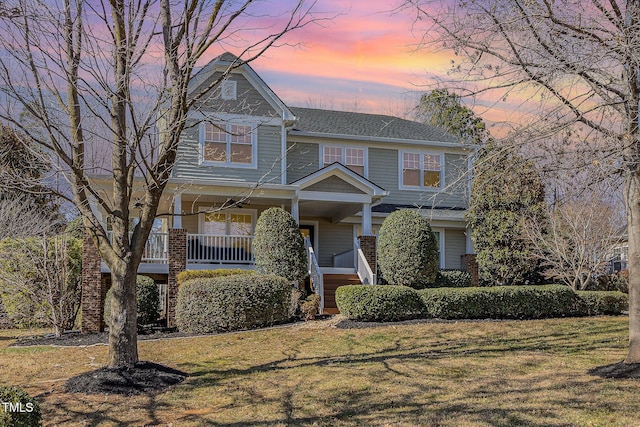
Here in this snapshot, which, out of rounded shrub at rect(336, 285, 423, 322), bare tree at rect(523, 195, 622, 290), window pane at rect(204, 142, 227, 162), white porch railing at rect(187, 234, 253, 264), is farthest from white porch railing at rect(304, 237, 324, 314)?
bare tree at rect(523, 195, 622, 290)

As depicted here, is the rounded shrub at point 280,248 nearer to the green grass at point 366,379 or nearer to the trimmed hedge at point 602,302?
the green grass at point 366,379

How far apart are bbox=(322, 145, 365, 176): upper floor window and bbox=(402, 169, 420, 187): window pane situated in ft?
5.60

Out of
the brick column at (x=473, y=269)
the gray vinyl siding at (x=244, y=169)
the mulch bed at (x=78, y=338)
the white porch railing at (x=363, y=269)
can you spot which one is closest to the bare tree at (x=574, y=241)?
the brick column at (x=473, y=269)

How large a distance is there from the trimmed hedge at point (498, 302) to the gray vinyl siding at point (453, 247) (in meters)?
7.70

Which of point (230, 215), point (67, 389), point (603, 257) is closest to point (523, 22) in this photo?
point (67, 389)

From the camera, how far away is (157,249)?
17281mm

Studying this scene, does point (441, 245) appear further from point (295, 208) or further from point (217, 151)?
point (217, 151)

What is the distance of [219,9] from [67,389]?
5.89 metres

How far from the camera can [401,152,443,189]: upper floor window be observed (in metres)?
22.9

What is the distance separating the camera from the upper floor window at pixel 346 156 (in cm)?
2198

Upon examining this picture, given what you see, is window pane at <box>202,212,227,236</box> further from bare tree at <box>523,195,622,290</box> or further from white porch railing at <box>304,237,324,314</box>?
→ bare tree at <box>523,195,622,290</box>

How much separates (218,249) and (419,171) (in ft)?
27.5

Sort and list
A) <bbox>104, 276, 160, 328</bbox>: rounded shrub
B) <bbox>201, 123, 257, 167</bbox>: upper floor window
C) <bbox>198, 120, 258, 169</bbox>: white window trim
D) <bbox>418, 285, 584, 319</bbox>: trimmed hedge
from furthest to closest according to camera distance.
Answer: <bbox>201, 123, 257, 167</bbox>: upper floor window < <bbox>198, 120, 258, 169</bbox>: white window trim < <bbox>418, 285, 584, 319</bbox>: trimmed hedge < <bbox>104, 276, 160, 328</bbox>: rounded shrub

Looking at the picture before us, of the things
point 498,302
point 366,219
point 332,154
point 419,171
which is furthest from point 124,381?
point 419,171
